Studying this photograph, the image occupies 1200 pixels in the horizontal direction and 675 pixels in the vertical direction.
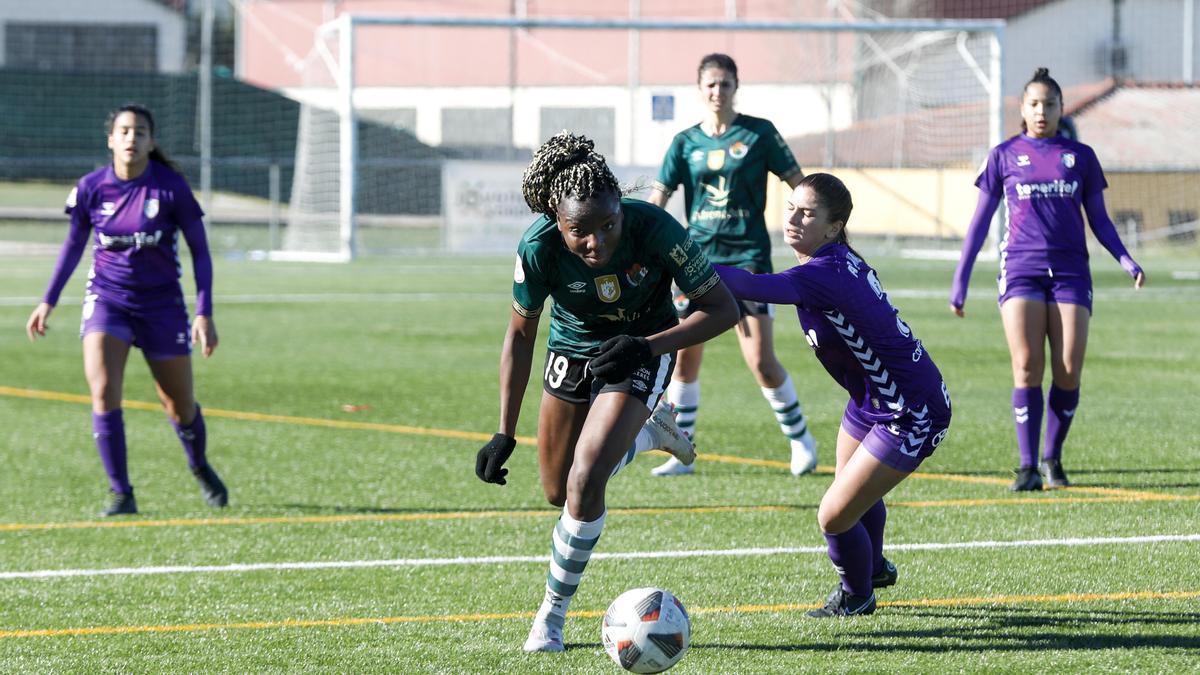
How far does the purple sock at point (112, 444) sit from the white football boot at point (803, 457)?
3.87m

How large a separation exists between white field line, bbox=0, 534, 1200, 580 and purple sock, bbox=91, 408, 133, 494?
146 cm

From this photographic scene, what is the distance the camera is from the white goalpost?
29.7 metres

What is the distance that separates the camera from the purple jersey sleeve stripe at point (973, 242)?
29.3 feet

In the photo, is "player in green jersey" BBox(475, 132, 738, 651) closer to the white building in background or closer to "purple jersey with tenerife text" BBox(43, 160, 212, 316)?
"purple jersey with tenerife text" BBox(43, 160, 212, 316)

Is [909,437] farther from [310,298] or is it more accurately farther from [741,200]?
[310,298]

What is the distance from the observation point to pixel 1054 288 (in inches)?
351

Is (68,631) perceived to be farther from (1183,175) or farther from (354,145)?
(1183,175)

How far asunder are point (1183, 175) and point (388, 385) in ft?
86.8

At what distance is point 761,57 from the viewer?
3469 cm

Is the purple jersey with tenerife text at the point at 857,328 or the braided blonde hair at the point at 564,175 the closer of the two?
the braided blonde hair at the point at 564,175

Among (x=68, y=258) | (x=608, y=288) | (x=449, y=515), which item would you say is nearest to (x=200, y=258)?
(x=68, y=258)

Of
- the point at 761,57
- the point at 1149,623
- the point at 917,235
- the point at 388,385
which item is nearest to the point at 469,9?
the point at 761,57

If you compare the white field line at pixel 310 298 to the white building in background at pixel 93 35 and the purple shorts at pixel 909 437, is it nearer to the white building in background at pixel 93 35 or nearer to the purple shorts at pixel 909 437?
the purple shorts at pixel 909 437

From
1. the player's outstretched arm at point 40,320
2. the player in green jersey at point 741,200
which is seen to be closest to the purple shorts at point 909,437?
the player in green jersey at point 741,200
